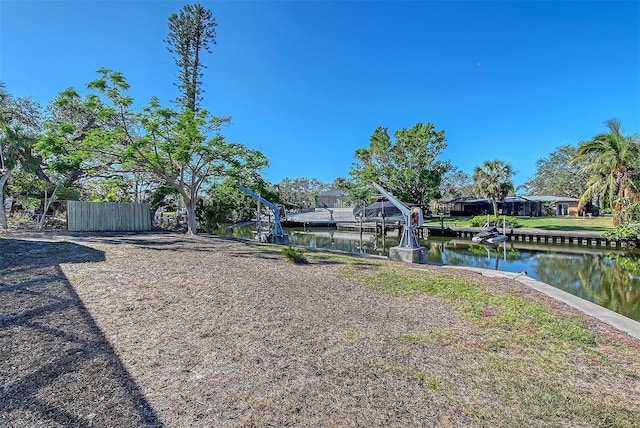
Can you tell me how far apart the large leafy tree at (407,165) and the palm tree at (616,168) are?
14.0 metres

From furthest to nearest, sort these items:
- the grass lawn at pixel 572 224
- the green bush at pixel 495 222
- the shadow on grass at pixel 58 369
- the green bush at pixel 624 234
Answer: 1. the green bush at pixel 495 222
2. the grass lawn at pixel 572 224
3. the green bush at pixel 624 234
4. the shadow on grass at pixel 58 369

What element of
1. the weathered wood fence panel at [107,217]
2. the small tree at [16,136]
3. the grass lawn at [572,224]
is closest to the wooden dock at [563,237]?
the grass lawn at [572,224]

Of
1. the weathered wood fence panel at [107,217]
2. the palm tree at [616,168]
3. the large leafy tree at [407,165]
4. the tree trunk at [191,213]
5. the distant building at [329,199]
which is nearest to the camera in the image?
the tree trunk at [191,213]

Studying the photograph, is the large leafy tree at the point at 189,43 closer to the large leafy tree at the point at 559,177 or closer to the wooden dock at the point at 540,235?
the wooden dock at the point at 540,235

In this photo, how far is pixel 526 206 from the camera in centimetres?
3997

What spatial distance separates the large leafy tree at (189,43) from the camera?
23.2 metres

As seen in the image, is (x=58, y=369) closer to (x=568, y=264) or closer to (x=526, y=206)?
(x=568, y=264)

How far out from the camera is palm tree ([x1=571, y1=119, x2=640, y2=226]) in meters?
18.1

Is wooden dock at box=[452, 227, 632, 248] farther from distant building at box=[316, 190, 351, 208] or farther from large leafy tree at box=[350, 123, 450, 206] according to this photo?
distant building at box=[316, 190, 351, 208]


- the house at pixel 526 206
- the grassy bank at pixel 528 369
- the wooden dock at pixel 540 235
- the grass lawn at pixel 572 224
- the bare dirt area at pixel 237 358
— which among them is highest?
the house at pixel 526 206

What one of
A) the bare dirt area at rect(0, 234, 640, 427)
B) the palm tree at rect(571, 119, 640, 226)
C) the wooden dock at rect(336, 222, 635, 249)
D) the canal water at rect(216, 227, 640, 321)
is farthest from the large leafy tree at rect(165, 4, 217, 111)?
the palm tree at rect(571, 119, 640, 226)

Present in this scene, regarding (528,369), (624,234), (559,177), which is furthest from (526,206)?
(528,369)

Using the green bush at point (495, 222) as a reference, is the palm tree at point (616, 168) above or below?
above

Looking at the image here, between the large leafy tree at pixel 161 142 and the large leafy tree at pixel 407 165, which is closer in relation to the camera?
the large leafy tree at pixel 161 142
